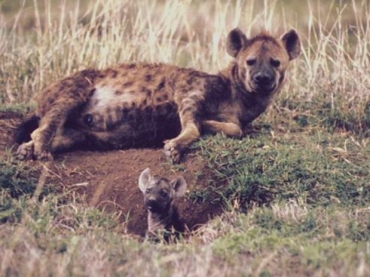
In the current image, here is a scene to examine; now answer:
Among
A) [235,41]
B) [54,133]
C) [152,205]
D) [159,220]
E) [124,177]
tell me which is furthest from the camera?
[235,41]

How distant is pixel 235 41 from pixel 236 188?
4.92 feet

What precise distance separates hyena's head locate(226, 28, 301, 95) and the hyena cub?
1214 millimetres

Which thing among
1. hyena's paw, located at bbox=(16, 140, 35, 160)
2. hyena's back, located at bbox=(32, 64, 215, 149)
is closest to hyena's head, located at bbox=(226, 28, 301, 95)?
hyena's back, located at bbox=(32, 64, 215, 149)

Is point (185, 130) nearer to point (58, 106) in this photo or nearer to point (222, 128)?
point (222, 128)

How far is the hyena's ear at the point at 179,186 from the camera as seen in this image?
5941 millimetres

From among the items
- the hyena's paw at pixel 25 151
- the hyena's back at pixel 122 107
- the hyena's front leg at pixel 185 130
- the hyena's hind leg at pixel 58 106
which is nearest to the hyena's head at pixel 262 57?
the hyena's back at pixel 122 107

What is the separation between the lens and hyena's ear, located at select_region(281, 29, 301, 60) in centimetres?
716

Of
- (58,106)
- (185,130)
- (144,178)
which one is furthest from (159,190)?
(58,106)

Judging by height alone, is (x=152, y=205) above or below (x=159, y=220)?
above

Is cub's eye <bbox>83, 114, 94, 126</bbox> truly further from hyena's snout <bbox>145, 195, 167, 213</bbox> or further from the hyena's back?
hyena's snout <bbox>145, 195, 167, 213</bbox>

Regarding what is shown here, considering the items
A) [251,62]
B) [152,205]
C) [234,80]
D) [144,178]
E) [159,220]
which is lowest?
[159,220]

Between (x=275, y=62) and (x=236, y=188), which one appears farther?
(x=275, y=62)

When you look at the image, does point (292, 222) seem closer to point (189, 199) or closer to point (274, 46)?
point (189, 199)

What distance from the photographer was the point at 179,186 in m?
5.96
